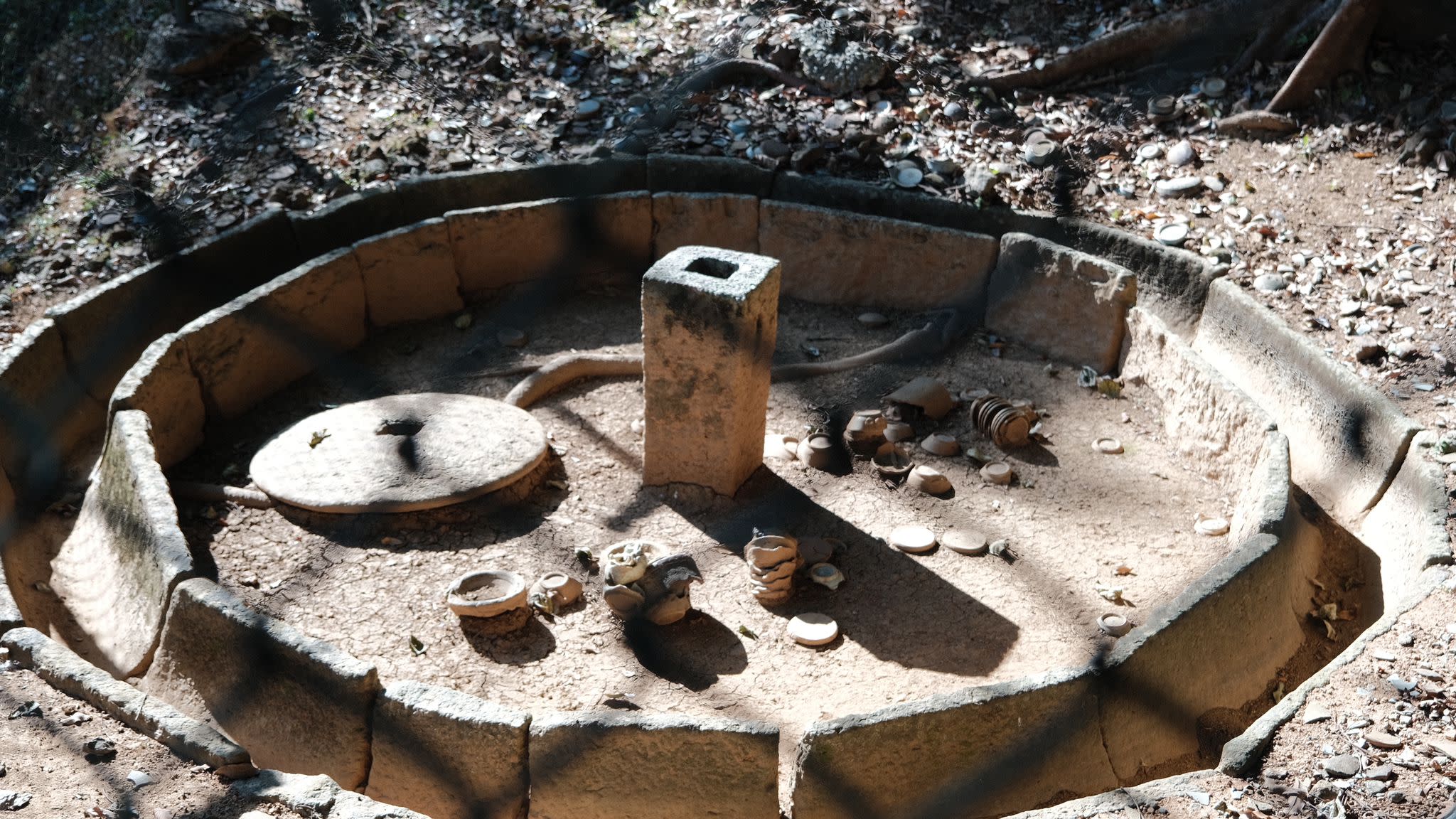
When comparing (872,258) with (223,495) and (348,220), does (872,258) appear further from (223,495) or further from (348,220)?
(223,495)

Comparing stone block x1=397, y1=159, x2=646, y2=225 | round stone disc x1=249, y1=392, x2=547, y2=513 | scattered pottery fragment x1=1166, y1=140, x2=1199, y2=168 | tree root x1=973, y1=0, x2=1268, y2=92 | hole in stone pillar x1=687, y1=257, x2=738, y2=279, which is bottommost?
round stone disc x1=249, y1=392, x2=547, y2=513

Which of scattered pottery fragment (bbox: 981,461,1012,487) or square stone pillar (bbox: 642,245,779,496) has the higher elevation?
square stone pillar (bbox: 642,245,779,496)

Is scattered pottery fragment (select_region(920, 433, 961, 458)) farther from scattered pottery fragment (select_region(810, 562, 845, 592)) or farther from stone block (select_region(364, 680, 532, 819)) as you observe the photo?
stone block (select_region(364, 680, 532, 819))

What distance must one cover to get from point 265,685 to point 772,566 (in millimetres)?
1810

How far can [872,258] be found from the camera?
6.52m

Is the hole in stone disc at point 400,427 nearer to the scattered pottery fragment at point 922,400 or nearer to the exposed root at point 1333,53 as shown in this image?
the scattered pottery fragment at point 922,400

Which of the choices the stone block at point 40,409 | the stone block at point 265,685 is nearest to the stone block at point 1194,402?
the stone block at point 265,685

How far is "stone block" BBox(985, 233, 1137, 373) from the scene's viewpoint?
5816 mm

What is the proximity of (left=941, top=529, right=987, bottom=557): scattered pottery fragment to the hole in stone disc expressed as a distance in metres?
2.37

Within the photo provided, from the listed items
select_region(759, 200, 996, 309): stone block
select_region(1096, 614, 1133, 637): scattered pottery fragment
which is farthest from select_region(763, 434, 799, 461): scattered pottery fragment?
select_region(1096, 614, 1133, 637): scattered pottery fragment

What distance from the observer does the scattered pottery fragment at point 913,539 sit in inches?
189

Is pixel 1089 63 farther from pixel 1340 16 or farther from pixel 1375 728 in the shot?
pixel 1375 728

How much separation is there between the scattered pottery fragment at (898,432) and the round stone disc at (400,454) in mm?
1554

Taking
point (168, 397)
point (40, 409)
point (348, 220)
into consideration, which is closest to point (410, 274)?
point (348, 220)
